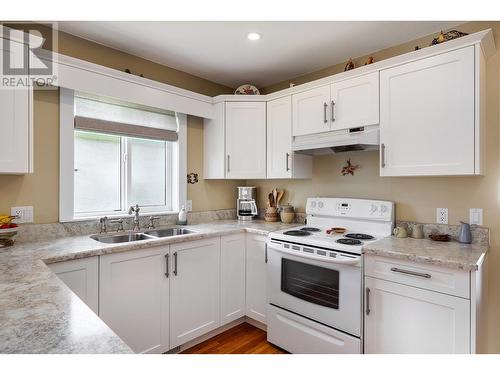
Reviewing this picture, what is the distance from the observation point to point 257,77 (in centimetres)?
306

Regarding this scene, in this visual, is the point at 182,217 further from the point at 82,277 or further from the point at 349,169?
the point at 349,169

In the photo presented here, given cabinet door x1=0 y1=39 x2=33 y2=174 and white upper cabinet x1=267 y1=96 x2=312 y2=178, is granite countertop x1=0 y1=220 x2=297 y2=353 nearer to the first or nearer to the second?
cabinet door x1=0 y1=39 x2=33 y2=174

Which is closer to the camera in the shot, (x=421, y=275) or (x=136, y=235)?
(x=421, y=275)

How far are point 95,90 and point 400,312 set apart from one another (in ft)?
8.37

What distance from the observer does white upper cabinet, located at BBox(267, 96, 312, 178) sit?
8.70 feet

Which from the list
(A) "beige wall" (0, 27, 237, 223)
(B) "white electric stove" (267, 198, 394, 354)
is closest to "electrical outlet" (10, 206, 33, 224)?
(A) "beige wall" (0, 27, 237, 223)

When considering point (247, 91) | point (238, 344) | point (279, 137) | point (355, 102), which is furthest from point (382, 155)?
point (238, 344)

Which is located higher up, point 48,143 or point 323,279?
point 48,143

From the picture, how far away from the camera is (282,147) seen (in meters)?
2.71

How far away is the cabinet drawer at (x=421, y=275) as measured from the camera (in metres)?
1.48

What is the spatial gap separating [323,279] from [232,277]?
0.86 meters

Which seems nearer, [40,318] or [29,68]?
[40,318]
